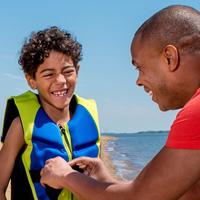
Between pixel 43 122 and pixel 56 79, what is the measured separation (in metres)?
0.40

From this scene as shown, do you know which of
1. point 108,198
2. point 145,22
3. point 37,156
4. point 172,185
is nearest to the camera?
point 172,185

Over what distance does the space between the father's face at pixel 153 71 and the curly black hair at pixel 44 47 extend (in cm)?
129

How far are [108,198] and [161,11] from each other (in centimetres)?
99

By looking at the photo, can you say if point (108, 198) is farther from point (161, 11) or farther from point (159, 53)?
point (161, 11)

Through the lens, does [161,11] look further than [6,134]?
No

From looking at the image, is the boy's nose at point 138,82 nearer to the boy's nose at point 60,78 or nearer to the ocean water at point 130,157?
the boy's nose at point 60,78

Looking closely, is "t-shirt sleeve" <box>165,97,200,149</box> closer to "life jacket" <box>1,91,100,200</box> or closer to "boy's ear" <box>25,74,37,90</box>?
"life jacket" <box>1,91,100,200</box>

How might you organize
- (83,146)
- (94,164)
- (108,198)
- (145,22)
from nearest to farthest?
(108,198), (145,22), (94,164), (83,146)

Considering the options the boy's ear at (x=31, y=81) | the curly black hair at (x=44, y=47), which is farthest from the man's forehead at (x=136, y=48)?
the boy's ear at (x=31, y=81)

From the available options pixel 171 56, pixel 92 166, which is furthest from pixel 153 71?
pixel 92 166

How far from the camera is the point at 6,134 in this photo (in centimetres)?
369

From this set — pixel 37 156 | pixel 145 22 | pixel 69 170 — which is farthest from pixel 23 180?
pixel 145 22

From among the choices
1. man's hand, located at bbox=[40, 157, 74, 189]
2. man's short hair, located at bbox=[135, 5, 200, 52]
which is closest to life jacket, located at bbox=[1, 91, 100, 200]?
man's hand, located at bbox=[40, 157, 74, 189]

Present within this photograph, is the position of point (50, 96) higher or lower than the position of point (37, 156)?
higher
